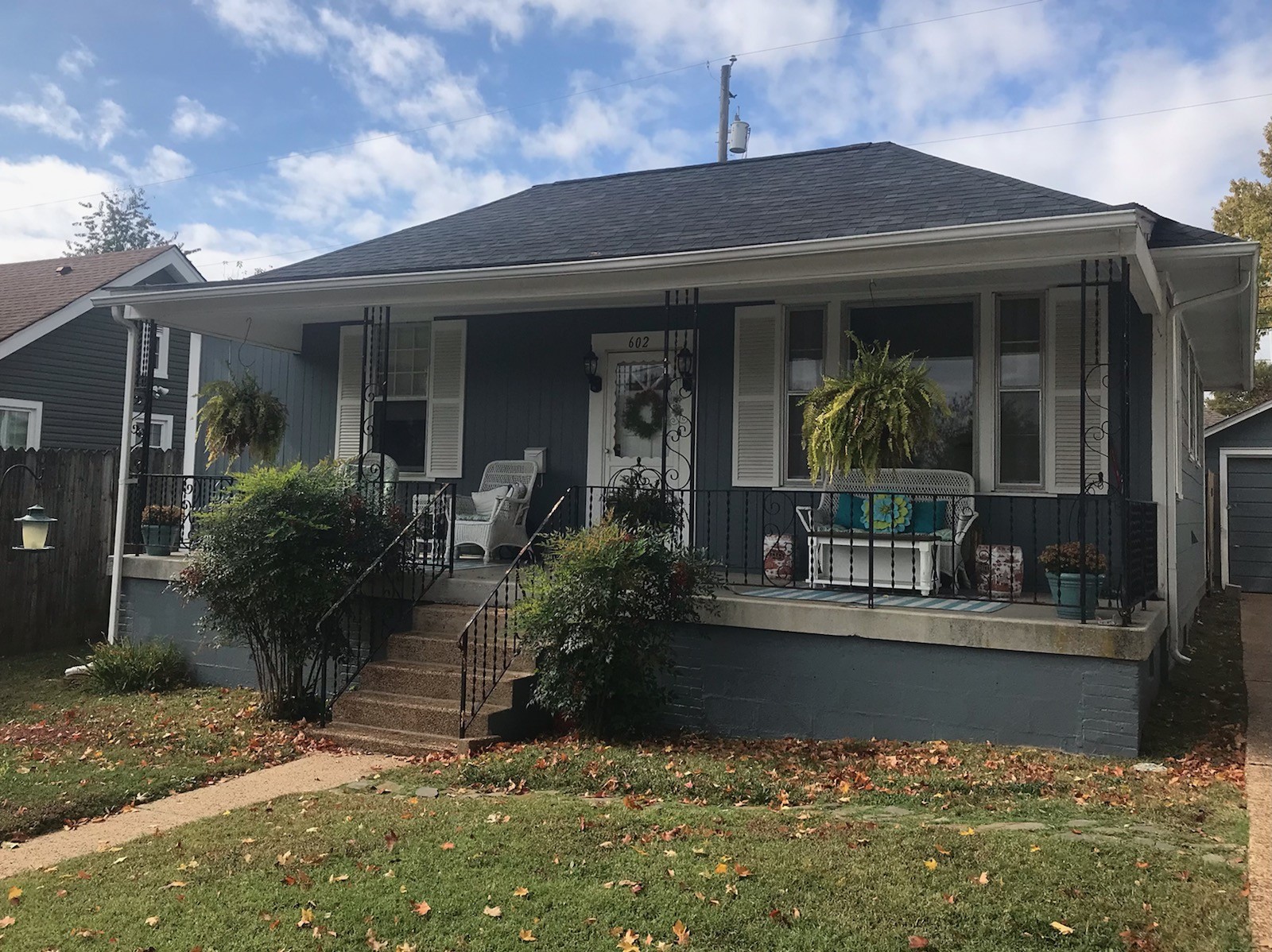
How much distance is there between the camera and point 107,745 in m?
6.44

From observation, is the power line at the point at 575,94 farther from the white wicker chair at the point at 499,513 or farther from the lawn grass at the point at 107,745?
the lawn grass at the point at 107,745

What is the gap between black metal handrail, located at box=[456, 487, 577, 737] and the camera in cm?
622

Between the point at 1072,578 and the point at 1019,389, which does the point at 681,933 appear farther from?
the point at 1019,389

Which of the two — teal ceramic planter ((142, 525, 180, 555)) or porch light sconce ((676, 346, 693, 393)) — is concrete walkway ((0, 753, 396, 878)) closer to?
teal ceramic planter ((142, 525, 180, 555))

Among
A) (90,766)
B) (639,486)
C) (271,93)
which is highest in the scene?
(271,93)

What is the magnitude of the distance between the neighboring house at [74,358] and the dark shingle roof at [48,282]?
26 millimetres

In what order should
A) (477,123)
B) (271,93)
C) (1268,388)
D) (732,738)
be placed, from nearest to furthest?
(732,738) → (271,93) → (477,123) → (1268,388)

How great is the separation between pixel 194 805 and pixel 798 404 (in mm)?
5278

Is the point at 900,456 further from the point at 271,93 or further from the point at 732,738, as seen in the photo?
the point at 271,93

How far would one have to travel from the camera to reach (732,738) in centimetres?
653

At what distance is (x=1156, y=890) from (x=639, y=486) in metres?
4.62

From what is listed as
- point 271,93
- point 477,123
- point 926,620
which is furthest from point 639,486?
point 477,123

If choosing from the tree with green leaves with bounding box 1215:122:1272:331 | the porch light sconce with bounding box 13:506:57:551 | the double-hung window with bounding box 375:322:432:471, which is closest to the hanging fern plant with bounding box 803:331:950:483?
the double-hung window with bounding box 375:322:432:471

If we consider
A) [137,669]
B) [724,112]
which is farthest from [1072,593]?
[724,112]
